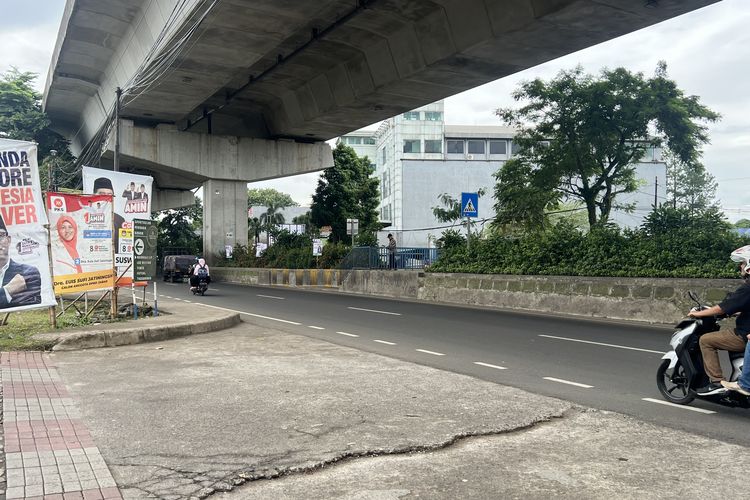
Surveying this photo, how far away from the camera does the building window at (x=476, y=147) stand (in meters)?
77.4

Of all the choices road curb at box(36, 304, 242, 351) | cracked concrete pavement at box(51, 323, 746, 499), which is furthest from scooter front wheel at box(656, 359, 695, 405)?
road curb at box(36, 304, 242, 351)

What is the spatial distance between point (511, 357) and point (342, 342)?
3165 mm

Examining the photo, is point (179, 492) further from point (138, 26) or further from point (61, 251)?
point (138, 26)

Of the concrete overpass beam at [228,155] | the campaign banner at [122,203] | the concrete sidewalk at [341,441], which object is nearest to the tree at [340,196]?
the concrete overpass beam at [228,155]

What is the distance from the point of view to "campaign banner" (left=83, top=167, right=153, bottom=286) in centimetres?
1373

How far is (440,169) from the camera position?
7388 cm

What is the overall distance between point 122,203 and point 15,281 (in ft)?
13.6

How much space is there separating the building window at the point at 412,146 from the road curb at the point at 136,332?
228 ft

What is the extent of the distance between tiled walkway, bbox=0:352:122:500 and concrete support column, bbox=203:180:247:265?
31871mm

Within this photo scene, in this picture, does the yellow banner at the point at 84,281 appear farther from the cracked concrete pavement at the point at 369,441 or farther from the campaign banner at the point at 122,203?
the cracked concrete pavement at the point at 369,441

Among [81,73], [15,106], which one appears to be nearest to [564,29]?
[81,73]

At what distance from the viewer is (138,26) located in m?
22.9

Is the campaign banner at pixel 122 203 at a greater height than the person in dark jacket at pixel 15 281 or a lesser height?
greater

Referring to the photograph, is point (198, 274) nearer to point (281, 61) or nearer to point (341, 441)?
point (281, 61)
